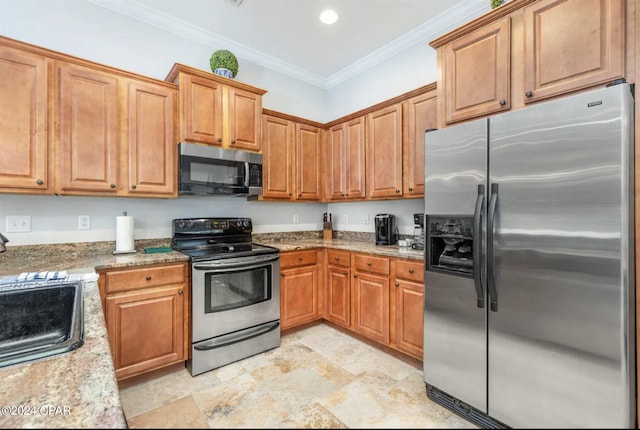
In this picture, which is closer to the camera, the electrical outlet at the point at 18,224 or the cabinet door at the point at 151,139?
the electrical outlet at the point at 18,224

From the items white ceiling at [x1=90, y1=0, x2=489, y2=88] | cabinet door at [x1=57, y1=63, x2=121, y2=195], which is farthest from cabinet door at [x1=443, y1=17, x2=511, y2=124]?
cabinet door at [x1=57, y1=63, x2=121, y2=195]

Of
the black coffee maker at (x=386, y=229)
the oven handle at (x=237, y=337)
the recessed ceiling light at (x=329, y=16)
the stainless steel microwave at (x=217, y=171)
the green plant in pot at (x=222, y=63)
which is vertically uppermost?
the recessed ceiling light at (x=329, y=16)

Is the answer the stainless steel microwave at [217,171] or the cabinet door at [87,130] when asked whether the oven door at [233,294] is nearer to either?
the stainless steel microwave at [217,171]

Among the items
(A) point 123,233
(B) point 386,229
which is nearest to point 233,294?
(A) point 123,233

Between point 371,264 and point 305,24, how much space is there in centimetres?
226

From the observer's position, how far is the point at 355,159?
323 cm

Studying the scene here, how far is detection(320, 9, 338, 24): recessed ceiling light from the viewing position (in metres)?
2.69

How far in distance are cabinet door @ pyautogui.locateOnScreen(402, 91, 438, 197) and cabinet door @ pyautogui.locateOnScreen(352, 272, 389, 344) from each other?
834mm

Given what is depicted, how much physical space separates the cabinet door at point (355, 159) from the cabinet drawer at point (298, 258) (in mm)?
728

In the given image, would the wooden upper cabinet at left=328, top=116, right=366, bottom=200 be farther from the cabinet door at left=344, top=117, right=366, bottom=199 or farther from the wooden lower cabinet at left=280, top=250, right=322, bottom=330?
the wooden lower cabinet at left=280, top=250, right=322, bottom=330

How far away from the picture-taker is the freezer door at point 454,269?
1711 millimetres

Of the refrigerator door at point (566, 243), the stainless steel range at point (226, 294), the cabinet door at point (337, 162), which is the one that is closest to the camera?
the refrigerator door at point (566, 243)

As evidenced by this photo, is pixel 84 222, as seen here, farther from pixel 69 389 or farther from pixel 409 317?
pixel 409 317

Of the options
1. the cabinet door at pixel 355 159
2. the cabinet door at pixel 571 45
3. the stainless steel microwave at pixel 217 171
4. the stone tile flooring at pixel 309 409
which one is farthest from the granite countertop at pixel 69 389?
the cabinet door at pixel 355 159
